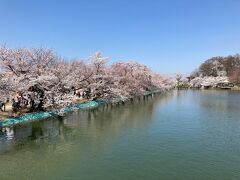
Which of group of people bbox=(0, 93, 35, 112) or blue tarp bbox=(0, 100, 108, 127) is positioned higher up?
group of people bbox=(0, 93, 35, 112)

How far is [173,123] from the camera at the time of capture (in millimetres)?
23328

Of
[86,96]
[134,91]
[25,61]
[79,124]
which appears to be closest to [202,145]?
[79,124]

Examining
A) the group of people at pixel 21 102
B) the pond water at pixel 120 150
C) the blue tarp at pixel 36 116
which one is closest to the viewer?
the pond water at pixel 120 150

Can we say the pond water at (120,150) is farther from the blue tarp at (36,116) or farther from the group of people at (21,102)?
the group of people at (21,102)

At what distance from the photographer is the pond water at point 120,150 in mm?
11766

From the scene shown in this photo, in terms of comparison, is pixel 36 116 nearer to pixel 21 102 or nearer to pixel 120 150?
pixel 21 102

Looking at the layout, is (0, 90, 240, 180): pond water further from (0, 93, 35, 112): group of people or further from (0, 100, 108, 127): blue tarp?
(0, 93, 35, 112): group of people

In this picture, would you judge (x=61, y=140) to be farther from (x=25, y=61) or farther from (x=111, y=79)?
(x=111, y=79)

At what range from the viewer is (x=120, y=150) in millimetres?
15055

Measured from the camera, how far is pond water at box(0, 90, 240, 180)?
11.8 m

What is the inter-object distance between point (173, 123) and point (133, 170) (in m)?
11.9

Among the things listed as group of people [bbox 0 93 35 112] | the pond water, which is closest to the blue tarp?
the pond water

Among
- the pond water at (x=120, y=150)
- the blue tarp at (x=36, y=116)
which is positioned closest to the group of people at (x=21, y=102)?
the blue tarp at (x=36, y=116)

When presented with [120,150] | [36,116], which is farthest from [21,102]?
[120,150]
